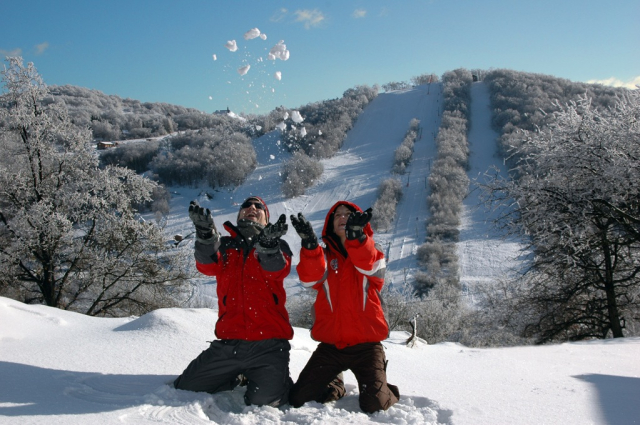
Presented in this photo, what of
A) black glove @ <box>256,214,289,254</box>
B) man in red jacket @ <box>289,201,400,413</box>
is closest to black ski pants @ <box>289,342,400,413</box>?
man in red jacket @ <box>289,201,400,413</box>

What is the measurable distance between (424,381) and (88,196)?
8.95 meters

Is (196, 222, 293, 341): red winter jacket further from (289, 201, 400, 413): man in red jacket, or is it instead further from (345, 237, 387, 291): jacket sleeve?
(345, 237, 387, 291): jacket sleeve

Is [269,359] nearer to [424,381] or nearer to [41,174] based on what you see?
[424,381]

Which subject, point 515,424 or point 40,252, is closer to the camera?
point 515,424

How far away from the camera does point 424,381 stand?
10.7 ft

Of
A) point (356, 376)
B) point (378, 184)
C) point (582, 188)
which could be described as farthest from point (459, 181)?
point (378, 184)

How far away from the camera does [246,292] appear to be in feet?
10.2

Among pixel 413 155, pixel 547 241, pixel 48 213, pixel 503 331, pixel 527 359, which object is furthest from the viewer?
pixel 413 155

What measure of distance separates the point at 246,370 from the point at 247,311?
419 mm

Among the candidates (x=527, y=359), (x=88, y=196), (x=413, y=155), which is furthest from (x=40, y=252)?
(x=413, y=155)

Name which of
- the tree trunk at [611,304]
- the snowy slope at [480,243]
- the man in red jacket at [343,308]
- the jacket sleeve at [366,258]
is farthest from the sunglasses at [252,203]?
the snowy slope at [480,243]

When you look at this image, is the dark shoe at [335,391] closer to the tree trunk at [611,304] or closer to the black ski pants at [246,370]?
the black ski pants at [246,370]

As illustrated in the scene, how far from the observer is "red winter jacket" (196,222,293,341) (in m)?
3.06

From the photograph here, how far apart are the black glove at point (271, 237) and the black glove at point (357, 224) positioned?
46 centimetres
